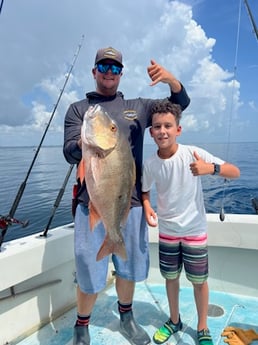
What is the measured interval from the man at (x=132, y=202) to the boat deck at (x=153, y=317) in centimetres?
28

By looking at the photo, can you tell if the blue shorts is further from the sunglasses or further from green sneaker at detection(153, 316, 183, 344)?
the sunglasses

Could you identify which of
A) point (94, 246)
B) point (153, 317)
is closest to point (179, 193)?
point (94, 246)

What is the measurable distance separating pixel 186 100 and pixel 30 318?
2.24m

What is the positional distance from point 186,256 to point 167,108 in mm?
1106

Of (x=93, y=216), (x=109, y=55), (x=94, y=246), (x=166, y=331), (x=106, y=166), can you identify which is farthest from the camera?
(x=166, y=331)

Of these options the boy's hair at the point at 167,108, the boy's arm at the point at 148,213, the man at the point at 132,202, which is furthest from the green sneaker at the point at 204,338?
the boy's hair at the point at 167,108

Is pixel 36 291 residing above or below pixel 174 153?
below

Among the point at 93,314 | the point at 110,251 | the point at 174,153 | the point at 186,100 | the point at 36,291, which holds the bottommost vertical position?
the point at 93,314

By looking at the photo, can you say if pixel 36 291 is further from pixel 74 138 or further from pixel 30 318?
pixel 74 138

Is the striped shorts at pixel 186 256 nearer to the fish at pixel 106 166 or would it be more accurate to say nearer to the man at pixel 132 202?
the man at pixel 132 202

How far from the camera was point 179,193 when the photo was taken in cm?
240

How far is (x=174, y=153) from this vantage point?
2.45m

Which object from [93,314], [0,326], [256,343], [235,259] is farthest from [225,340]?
[0,326]

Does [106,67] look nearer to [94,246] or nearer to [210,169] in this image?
[210,169]
